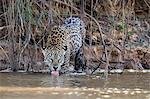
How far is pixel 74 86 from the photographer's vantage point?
5293 mm

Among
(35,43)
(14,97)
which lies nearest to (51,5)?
(35,43)

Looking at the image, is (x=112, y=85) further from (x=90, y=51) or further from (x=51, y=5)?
(x=51, y=5)

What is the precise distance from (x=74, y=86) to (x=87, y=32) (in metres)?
2.17

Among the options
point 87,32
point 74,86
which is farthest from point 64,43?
point 74,86

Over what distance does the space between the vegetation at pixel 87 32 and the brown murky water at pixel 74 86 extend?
389 millimetres

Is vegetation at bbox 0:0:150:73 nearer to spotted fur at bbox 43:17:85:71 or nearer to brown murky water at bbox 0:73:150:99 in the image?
spotted fur at bbox 43:17:85:71

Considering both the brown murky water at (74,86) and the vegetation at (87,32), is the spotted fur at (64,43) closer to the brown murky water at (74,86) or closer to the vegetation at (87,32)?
the vegetation at (87,32)

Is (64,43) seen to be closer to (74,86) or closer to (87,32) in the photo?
(87,32)

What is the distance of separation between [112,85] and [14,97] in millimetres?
1340

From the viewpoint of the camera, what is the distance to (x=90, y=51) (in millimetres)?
6879

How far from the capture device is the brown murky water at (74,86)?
4.71 meters

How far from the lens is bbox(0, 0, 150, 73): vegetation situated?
658cm

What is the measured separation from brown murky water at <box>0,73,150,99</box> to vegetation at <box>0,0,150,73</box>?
389 millimetres

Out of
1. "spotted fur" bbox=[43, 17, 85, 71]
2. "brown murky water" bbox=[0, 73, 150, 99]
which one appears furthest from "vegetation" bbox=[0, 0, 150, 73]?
"brown murky water" bbox=[0, 73, 150, 99]
